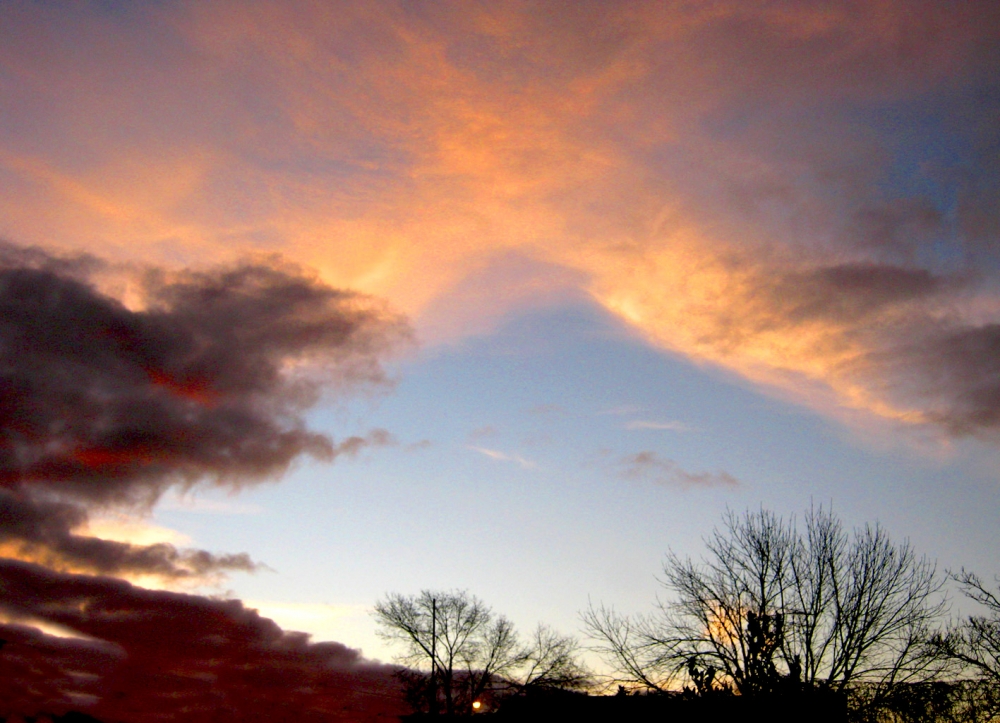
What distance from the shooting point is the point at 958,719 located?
82.7ft

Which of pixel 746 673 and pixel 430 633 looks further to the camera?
pixel 430 633

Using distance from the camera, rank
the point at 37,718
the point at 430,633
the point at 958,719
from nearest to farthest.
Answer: the point at 37,718
the point at 958,719
the point at 430,633

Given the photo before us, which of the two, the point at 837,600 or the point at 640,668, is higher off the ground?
the point at 837,600

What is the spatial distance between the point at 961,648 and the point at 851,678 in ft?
15.3

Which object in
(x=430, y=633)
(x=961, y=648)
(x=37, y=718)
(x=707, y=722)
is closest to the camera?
(x=37, y=718)

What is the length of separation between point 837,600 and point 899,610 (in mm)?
1977

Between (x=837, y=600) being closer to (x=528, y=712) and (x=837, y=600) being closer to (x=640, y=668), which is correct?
(x=640, y=668)

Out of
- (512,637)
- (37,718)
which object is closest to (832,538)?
(37,718)

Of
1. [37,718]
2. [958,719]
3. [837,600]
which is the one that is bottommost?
[958,719]

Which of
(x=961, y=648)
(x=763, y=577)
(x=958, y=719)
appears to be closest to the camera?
(x=958, y=719)

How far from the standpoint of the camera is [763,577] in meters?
29.4

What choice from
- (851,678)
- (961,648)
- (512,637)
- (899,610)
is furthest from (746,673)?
(512,637)

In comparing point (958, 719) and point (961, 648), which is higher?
point (961, 648)

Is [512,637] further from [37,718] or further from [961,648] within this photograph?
[37,718]
